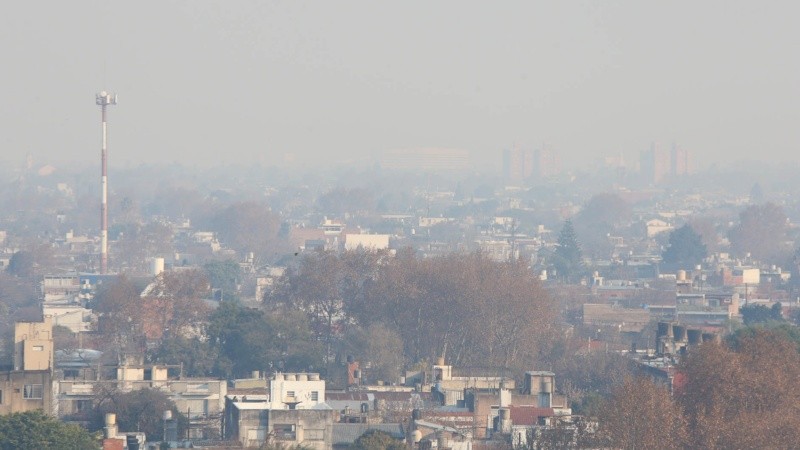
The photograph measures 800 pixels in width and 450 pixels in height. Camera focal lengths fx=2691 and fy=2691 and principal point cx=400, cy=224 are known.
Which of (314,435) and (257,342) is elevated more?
(257,342)

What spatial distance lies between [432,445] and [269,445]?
2050mm

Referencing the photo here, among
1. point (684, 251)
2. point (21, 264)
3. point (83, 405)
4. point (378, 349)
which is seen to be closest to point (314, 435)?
point (83, 405)

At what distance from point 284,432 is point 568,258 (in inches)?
A: 2137

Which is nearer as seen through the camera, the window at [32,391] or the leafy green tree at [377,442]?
the leafy green tree at [377,442]

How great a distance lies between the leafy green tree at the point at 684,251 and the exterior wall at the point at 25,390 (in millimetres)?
57376

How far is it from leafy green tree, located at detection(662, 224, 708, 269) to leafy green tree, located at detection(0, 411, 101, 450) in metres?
61.6

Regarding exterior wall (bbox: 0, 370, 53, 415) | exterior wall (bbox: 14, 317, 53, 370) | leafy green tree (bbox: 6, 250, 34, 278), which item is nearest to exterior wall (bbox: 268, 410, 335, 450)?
exterior wall (bbox: 0, 370, 53, 415)

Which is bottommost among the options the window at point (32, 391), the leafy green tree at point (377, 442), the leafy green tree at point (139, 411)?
the leafy green tree at point (139, 411)

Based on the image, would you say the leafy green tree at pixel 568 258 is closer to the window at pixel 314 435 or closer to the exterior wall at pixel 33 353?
the exterior wall at pixel 33 353

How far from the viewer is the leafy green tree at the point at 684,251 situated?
295ft

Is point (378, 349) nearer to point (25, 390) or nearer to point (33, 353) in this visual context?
point (33, 353)

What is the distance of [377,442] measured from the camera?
2959 cm

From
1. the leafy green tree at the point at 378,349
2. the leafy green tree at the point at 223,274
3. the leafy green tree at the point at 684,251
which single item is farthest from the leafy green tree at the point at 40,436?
the leafy green tree at the point at 684,251

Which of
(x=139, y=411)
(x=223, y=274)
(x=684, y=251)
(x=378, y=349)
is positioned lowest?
(x=139, y=411)
